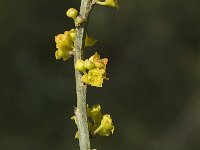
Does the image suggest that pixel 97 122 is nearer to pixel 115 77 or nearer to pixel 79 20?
pixel 79 20

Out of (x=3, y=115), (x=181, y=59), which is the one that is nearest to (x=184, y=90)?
(x=181, y=59)

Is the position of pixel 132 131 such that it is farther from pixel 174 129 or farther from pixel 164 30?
pixel 164 30

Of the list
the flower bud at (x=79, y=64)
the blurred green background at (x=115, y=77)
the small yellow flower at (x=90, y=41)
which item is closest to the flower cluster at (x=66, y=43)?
the small yellow flower at (x=90, y=41)

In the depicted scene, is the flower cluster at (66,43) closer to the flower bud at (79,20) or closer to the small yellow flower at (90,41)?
the small yellow flower at (90,41)

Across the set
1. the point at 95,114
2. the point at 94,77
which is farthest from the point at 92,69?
the point at 95,114

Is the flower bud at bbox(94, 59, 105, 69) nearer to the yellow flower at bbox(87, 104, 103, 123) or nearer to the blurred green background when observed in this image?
the yellow flower at bbox(87, 104, 103, 123)

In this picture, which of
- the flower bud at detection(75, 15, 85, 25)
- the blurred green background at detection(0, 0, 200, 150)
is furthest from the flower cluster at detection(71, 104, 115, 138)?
the blurred green background at detection(0, 0, 200, 150)

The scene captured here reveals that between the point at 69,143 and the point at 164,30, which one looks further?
the point at 164,30
